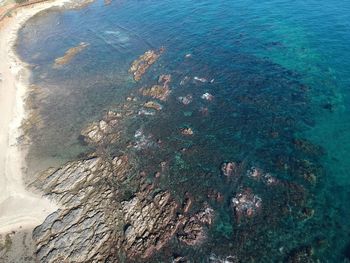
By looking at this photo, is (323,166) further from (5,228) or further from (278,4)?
(278,4)

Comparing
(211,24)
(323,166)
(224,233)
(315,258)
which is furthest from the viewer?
(211,24)

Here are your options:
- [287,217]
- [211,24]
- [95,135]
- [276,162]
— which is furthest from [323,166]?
[211,24]

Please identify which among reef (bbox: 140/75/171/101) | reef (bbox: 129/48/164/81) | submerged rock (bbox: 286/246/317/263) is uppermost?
reef (bbox: 129/48/164/81)

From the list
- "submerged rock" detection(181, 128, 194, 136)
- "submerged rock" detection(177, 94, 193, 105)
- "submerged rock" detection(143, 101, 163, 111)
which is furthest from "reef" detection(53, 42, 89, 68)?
"submerged rock" detection(181, 128, 194, 136)

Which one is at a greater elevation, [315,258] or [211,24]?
[211,24]

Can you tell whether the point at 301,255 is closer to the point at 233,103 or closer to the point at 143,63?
the point at 233,103

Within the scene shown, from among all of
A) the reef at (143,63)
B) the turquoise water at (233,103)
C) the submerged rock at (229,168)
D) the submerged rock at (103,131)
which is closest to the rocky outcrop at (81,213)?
the turquoise water at (233,103)

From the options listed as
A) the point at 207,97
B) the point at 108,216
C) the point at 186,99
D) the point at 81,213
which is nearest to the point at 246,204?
the point at 108,216

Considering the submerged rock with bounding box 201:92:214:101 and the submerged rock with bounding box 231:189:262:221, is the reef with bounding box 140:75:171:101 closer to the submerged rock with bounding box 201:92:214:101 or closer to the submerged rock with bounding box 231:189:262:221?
the submerged rock with bounding box 201:92:214:101
